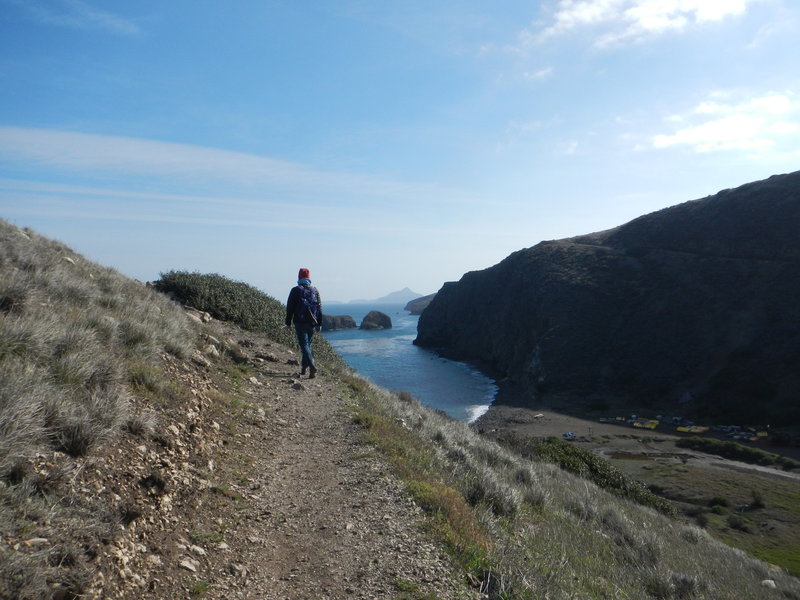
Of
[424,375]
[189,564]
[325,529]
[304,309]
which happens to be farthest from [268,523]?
[424,375]

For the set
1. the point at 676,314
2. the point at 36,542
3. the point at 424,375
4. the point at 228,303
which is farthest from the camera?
the point at 424,375

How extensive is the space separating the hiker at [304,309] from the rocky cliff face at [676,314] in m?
50.4

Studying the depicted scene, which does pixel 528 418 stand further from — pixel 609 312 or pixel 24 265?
pixel 24 265

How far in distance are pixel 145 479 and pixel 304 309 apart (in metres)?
6.32

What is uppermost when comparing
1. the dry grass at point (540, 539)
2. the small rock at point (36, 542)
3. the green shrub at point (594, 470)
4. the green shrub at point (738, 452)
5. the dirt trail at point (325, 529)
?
the small rock at point (36, 542)

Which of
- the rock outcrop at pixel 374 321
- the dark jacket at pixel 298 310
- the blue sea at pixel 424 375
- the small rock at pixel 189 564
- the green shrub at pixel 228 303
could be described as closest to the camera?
the small rock at pixel 189 564

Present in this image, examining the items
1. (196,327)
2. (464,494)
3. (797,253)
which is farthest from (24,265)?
(797,253)

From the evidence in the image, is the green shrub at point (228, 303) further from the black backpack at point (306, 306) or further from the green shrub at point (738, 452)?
the green shrub at point (738, 452)

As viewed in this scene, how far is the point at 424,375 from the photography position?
229ft

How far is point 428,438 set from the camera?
9523 millimetres

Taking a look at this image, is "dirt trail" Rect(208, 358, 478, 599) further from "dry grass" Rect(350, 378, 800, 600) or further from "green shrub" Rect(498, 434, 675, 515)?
"green shrub" Rect(498, 434, 675, 515)

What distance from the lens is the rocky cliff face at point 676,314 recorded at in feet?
166

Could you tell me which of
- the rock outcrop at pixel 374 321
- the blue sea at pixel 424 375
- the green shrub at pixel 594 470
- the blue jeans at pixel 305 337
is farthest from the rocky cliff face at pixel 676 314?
the rock outcrop at pixel 374 321

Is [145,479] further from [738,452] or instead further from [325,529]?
[738,452]
